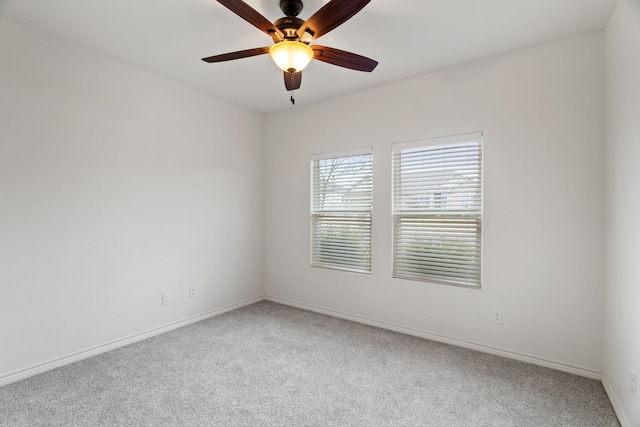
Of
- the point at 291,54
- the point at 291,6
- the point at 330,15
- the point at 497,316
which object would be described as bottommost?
the point at 497,316

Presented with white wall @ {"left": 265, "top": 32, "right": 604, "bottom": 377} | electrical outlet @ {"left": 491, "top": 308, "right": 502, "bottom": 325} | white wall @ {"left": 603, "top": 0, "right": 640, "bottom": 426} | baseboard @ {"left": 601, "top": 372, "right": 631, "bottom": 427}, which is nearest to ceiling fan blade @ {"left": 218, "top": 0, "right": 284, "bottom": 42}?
white wall @ {"left": 265, "top": 32, "right": 604, "bottom": 377}

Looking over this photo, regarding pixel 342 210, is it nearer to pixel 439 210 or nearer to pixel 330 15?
pixel 439 210

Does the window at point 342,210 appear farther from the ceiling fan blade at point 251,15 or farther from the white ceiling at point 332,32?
the ceiling fan blade at point 251,15

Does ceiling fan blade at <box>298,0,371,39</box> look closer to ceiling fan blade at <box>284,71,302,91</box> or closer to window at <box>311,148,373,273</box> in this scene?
ceiling fan blade at <box>284,71,302,91</box>

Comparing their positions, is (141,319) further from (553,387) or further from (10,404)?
(553,387)

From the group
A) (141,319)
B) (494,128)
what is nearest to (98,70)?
(141,319)

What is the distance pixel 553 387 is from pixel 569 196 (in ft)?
4.72

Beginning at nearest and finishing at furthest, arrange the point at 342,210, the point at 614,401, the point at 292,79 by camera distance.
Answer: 1. the point at 614,401
2. the point at 292,79
3. the point at 342,210

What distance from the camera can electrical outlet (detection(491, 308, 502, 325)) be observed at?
282 centimetres

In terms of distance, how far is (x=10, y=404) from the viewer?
207 cm

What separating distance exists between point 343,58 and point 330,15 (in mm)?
448

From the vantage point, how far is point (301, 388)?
90.4 inches

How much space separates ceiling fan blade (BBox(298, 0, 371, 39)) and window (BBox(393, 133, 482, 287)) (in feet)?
5.68

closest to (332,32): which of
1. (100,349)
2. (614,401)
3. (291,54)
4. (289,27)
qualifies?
(289,27)
